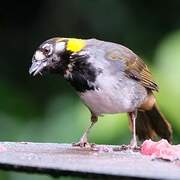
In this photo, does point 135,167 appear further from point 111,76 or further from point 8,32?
point 8,32

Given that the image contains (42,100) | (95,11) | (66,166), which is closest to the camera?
(66,166)

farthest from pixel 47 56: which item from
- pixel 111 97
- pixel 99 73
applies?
pixel 111 97

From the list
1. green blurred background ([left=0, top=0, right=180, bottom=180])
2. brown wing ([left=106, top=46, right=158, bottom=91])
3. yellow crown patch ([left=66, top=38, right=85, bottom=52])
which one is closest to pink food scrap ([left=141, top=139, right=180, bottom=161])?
yellow crown patch ([left=66, top=38, right=85, bottom=52])

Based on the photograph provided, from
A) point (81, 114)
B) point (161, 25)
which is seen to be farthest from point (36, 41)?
point (81, 114)

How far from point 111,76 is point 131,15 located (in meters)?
2.67

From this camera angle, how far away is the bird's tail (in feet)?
18.4

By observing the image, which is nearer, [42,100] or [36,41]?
[42,100]

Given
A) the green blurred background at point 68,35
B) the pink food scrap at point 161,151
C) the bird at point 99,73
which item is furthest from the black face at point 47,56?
the pink food scrap at point 161,151

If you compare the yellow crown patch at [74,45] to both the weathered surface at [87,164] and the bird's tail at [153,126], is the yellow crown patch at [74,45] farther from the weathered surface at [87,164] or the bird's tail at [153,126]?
the weathered surface at [87,164]

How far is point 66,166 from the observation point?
9.97 ft

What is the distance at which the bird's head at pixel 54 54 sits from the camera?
15.8 ft

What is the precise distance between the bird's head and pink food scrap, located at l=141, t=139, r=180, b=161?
1.01 meters

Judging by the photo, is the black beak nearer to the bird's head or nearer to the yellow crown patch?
the bird's head

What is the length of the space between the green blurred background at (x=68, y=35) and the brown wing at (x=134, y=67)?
0.64 ft
